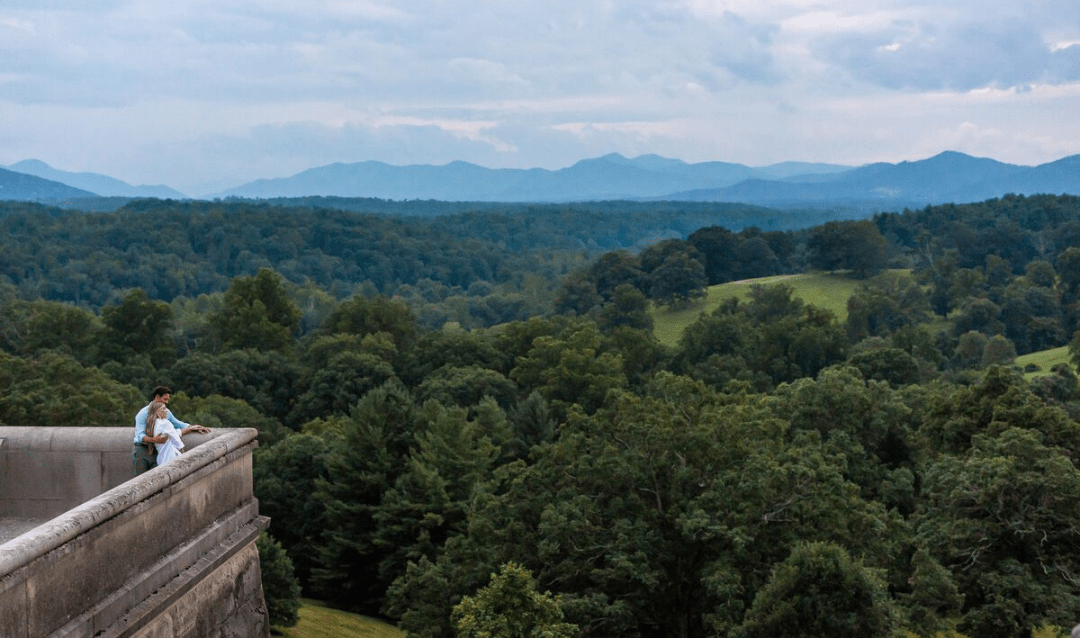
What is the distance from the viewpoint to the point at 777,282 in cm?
12300

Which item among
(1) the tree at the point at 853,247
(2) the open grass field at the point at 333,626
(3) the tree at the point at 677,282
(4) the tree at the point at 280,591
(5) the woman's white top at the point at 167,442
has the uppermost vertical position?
(5) the woman's white top at the point at 167,442

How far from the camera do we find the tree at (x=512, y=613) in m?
20.6

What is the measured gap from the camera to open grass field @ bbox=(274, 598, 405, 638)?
102ft

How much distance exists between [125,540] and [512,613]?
14238 mm

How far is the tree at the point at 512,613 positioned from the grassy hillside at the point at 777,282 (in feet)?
267

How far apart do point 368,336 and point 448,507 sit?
3834 centimetres

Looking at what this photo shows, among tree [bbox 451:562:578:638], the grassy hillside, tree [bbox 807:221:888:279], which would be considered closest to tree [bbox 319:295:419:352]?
the grassy hillside

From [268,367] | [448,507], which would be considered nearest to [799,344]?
[268,367]

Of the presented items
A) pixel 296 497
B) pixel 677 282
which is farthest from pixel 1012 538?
pixel 677 282

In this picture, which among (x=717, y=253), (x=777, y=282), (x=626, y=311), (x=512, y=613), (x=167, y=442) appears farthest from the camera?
(x=717, y=253)

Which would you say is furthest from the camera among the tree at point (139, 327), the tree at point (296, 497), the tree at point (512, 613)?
the tree at point (139, 327)

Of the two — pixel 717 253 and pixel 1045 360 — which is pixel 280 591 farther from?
pixel 717 253

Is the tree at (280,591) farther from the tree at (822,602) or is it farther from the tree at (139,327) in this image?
the tree at (139,327)

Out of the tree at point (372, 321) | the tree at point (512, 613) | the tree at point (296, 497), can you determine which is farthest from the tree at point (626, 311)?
the tree at point (512, 613)
